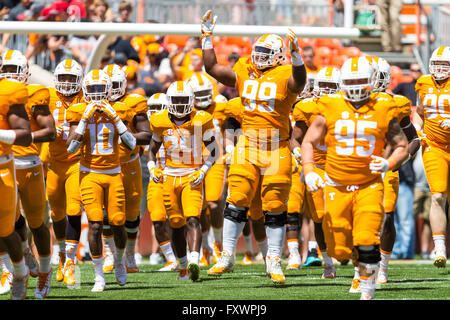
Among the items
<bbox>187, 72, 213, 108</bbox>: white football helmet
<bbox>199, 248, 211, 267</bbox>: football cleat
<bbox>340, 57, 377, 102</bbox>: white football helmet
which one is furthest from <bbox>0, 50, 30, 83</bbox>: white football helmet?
<bbox>199, 248, 211, 267</bbox>: football cleat

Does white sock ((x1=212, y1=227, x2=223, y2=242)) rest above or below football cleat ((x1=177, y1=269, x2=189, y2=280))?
below

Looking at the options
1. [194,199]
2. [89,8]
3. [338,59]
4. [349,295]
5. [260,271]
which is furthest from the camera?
[338,59]

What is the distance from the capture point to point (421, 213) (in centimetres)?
1373

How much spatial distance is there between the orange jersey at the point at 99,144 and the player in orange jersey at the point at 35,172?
0.46m

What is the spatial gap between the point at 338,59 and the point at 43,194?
31.5 ft

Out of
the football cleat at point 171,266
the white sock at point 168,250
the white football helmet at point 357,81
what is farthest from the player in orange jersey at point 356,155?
the football cleat at point 171,266

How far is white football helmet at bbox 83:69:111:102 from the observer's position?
8.43m

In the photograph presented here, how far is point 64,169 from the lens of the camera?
9.13 metres

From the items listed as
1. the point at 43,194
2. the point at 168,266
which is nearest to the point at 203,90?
the point at 168,266

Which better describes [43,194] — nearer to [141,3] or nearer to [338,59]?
[141,3]

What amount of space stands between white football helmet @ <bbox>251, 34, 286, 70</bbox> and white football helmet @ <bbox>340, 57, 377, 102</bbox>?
1.16 meters

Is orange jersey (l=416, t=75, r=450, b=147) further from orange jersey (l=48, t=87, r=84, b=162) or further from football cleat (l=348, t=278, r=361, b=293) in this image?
orange jersey (l=48, t=87, r=84, b=162)

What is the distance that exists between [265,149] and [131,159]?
2199mm

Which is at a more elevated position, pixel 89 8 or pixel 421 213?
pixel 89 8
